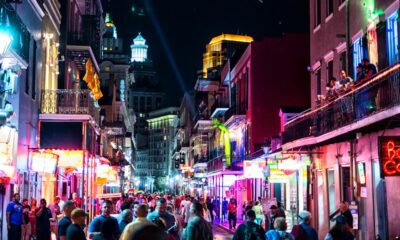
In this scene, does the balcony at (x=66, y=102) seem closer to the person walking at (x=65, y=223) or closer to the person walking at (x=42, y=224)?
the person walking at (x=42, y=224)

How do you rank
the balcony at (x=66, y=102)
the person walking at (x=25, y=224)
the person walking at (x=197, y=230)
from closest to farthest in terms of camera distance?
the person walking at (x=197, y=230)
the person walking at (x=25, y=224)
the balcony at (x=66, y=102)

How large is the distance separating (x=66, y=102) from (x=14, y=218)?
37.5ft

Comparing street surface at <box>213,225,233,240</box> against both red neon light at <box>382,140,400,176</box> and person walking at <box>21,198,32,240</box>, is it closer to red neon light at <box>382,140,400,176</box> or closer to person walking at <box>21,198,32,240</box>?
person walking at <box>21,198,32,240</box>

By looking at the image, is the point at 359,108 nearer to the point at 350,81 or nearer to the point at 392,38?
the point at 350,81

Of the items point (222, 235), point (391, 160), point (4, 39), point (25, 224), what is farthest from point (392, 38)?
point (222, 235)

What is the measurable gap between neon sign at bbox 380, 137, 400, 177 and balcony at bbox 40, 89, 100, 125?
16730mm

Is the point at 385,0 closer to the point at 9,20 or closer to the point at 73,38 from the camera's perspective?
the point at 9,20

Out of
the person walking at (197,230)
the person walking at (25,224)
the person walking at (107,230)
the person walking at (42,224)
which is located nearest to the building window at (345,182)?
the person walking at (42,224)

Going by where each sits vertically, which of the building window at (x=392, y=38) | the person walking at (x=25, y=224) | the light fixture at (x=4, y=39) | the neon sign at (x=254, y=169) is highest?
the building window at (x=392, y=38)

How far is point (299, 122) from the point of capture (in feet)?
75.9

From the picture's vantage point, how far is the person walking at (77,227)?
941cm

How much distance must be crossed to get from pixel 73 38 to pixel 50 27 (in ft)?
17.8

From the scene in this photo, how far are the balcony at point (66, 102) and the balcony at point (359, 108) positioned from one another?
33.6 ft

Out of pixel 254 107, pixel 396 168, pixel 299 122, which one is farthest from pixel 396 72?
pixel 254 107
